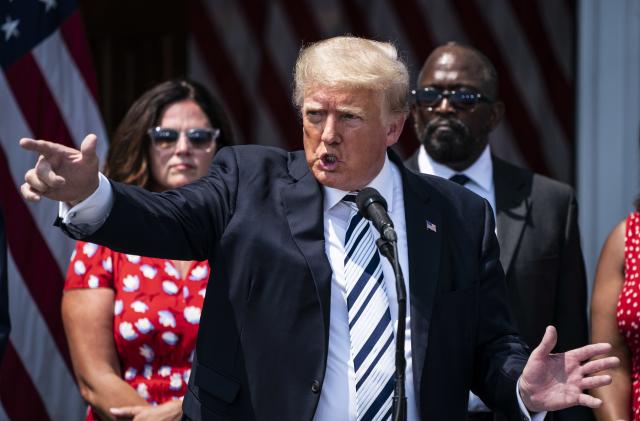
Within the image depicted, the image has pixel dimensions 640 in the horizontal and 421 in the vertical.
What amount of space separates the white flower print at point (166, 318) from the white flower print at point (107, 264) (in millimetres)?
248

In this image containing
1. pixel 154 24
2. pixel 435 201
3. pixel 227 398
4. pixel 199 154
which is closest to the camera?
pixel 227 398

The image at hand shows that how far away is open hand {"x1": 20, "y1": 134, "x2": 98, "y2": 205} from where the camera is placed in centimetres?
255

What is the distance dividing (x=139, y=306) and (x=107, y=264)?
204 mm

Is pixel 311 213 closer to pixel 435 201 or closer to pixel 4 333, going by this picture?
pixel 435 201

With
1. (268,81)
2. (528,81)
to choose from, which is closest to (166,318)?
(268,81)

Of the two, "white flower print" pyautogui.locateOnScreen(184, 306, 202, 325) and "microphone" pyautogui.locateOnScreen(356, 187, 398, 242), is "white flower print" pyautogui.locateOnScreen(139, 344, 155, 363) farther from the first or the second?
"microphone" pyautogui.locateOnScreen(356, 187, 398, 242)

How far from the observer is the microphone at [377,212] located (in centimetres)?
264

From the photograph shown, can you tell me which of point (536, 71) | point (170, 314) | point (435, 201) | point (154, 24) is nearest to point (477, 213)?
point (435, 201)

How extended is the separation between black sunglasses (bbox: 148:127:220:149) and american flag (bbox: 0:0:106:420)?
0.69 metres

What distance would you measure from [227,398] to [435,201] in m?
0.80

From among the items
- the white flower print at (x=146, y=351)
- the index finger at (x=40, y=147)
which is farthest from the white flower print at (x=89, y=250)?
the index finger at (x=40, y=147)

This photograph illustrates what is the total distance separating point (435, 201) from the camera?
10.6 feet

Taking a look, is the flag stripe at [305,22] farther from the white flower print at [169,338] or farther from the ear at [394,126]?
the ear at [394,126]

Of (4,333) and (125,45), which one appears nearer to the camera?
(4,333)
